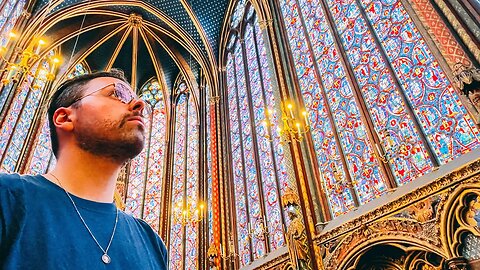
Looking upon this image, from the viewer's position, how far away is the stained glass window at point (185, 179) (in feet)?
39.6

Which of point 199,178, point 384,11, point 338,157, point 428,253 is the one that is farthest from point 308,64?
point 199,178

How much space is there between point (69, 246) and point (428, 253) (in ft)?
16.8

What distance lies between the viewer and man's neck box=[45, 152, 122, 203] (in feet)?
3.44

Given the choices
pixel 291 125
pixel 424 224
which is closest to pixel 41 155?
pixel 291 125

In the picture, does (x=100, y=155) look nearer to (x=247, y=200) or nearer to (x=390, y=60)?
(x=390, y=60)

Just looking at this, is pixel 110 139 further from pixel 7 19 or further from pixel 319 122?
pixel 7 19

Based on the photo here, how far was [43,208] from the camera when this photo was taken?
885 mm

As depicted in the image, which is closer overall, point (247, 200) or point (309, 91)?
point (309, 91)

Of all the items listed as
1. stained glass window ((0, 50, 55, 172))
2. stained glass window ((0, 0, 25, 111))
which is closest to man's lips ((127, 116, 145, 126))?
stained glass window ((0, 50, 55, 172))

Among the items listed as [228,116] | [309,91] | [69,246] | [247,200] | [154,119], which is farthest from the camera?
[154,119]

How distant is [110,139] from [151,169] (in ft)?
49.2

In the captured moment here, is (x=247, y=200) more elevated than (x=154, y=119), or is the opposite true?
(x=154, y=119)

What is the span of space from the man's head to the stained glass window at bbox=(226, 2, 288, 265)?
6164mm

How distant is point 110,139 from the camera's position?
1118mm
